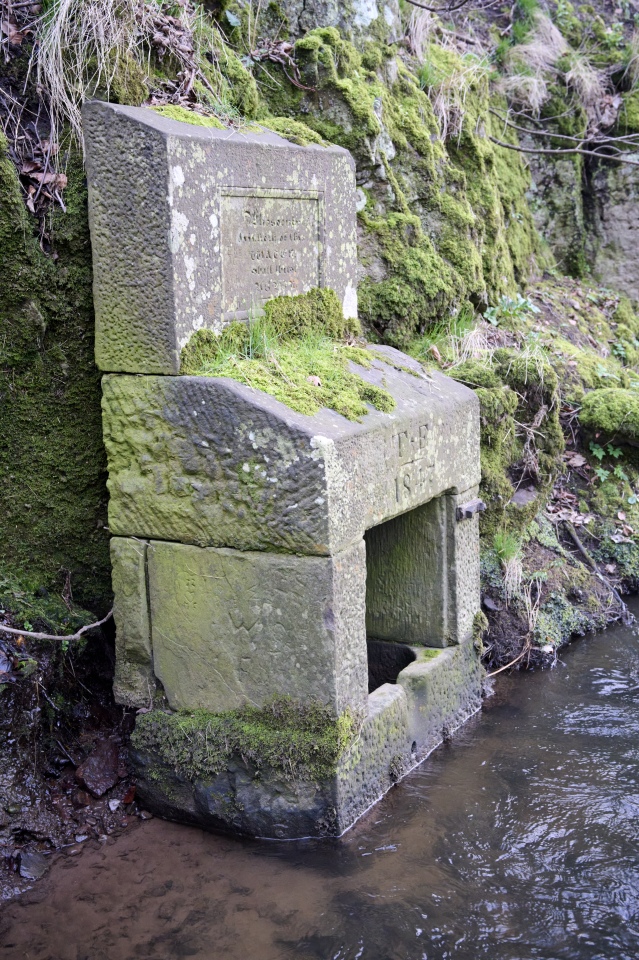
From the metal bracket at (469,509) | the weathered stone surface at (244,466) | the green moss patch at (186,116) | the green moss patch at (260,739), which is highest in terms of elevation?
the green moss patch at (186,116)

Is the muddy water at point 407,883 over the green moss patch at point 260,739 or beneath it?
beneath

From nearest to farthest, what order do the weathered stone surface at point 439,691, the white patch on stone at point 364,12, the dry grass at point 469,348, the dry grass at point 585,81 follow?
the weathered stone surface at point 439,691 → the dry grass at point 469,348 → the white patch on stone at point 364,12 → the dry grass at point 585,81

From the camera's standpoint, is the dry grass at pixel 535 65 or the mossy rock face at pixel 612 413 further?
the dry grass at pixel 535 65

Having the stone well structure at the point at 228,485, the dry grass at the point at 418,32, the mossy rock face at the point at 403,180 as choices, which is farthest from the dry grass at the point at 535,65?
the stone well structure at the point at 228,485

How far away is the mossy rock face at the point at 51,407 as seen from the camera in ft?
11.7

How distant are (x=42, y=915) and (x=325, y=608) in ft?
4.50

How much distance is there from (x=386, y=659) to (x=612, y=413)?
255 cm

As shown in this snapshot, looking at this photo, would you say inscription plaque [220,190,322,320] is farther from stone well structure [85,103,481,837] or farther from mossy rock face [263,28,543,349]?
mossy rock face [263,28,543,349]

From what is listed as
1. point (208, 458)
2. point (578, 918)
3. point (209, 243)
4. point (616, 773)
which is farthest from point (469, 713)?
point (209, 243)

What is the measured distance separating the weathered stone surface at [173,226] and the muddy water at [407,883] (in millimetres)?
1802

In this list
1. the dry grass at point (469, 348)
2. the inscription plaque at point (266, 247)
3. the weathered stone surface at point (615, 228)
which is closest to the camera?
the inscription plaque at point (266, 247)

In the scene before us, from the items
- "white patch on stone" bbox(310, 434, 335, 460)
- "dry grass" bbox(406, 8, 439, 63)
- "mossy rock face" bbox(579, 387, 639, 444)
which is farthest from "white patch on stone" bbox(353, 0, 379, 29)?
"white patch on stone" bbox(310, 434, 335, 460)

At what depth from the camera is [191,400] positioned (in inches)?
129

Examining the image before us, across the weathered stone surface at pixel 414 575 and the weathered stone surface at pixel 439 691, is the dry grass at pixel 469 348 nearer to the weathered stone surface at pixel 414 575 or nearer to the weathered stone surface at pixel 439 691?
the weathered stone surface at pixel 414 575
